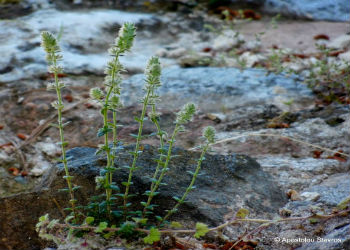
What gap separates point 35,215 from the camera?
1666 millimetres

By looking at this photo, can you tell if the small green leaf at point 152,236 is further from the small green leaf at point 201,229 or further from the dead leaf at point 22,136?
the dead leaf at point 22,136

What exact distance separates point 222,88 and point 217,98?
12 centimetres

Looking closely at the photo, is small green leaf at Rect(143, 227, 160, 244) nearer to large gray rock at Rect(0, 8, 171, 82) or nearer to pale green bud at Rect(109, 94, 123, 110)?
pale green bud at Rect(109, 94, 123, 110)

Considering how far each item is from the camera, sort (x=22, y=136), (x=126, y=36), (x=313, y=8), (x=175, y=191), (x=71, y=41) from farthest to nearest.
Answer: (x=313, y=8), (x=71, y=41), (x=22, y=136), (x=175, y=191), (x=126, y=36)

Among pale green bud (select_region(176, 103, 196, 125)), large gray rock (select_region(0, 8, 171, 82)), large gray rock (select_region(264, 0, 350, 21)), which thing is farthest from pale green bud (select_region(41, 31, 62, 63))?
large gray rock (select_region(264, 0, 350, 21))

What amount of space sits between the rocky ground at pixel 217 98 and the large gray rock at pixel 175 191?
0.09 feet

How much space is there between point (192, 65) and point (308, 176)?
5.30 ft

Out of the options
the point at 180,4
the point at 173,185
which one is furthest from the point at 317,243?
the point at 180,4

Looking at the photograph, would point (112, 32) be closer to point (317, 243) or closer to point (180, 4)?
point (180, 4)

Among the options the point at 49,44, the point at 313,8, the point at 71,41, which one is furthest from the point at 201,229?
the point at 313,8

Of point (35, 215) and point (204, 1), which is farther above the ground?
point (204, 1)

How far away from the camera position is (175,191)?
1.75 meters

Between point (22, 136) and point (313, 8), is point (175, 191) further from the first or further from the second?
point (313, 8)

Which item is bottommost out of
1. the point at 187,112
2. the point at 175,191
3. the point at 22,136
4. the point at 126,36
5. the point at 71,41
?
the point at 22,136
